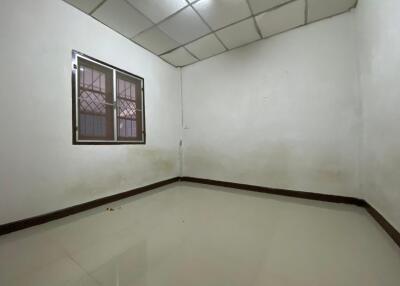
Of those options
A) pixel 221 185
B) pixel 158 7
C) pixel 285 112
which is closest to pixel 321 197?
pixel 285 112

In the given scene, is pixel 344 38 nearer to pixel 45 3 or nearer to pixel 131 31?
pixel 131 31

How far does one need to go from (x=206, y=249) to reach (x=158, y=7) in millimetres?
2980

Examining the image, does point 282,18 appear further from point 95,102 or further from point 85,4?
point 95,102

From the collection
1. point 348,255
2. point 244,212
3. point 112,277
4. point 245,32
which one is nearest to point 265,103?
point 245,32

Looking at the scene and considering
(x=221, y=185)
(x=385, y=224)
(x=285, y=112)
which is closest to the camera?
(x=385, y=224)

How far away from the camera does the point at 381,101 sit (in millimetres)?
1635

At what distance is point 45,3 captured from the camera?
1929 millimetres

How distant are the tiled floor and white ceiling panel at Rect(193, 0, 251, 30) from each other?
2795 mm

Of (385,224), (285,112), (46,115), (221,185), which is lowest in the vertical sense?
(221,185)

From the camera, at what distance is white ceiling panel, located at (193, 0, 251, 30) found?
221 centimetres

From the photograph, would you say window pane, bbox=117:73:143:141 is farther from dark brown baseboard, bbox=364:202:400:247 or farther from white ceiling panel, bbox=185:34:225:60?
dark brown baseboard, bbox=364:202:400:247

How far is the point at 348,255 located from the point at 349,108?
6.34ft

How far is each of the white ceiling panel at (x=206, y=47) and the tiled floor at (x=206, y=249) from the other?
9.47 ft

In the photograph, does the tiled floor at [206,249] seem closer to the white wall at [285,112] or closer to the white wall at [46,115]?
the white wall at [46,115]
